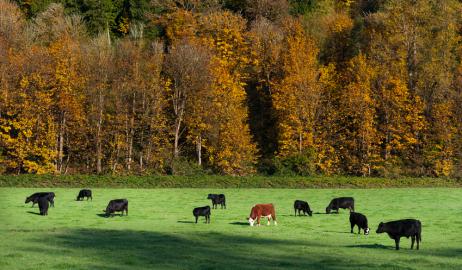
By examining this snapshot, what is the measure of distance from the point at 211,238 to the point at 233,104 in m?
55.4

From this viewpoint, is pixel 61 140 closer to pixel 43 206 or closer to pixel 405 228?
pixel 43 206

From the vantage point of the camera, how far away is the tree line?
80.1 m

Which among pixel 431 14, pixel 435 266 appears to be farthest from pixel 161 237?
pixel 431 14

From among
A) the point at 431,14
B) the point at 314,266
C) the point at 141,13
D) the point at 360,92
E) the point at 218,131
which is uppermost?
the point at 141,13

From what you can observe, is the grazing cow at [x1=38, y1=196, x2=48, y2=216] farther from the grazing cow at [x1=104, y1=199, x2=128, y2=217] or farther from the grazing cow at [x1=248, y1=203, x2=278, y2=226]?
the grazing cow at [x1=248, y1=203, x2=278, y2=226]

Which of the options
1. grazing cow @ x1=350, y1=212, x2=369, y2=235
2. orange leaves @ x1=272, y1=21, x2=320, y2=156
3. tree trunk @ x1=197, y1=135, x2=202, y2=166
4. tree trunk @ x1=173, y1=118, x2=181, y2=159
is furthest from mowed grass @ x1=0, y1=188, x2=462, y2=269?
orange leaves @ x1=272, y1=21, x2=320, y2=156

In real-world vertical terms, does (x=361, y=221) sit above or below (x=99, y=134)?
below

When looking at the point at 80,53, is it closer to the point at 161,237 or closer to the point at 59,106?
the point at 59,106

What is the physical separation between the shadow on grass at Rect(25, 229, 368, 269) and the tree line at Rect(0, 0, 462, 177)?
4920 cm

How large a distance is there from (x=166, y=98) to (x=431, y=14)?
39253mm

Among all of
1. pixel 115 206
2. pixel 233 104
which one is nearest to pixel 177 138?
pixel 233 104

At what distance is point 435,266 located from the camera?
77.4ft

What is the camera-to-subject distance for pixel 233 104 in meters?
85.9

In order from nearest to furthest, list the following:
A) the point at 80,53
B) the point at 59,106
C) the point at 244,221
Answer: the point at 244,221
the point at 59,106
the point at 80,53
